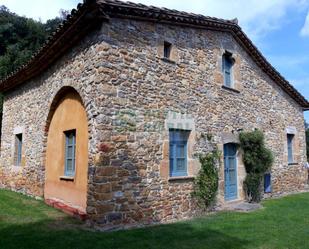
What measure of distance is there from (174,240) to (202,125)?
3929 millimetres

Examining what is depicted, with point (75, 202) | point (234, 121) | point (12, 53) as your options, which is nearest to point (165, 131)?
point (75, 202)

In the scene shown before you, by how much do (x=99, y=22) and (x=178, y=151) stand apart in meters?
3.77

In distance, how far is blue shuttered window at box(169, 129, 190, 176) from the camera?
8008mm

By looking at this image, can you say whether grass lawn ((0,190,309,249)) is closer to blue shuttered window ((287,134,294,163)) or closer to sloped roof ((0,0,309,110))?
sloped roof ((0,0,309,110))

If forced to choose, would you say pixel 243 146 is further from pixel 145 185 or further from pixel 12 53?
pixel 12 53

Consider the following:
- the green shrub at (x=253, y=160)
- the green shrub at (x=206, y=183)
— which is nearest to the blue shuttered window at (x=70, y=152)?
the green shrub at (x=206, y=183)

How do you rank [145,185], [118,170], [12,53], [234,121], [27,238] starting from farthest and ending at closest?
[12,53] → [234,121] → [145,185] → [118,170] → [27,238]

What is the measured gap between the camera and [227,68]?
35.0 ft

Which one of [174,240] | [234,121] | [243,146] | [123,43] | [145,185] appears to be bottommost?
Result: [174,240]

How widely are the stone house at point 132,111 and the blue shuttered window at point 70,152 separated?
3 centimetres

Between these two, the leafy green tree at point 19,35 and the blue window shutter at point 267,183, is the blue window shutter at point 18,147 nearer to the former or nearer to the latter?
the blue window shutter at point 267,183

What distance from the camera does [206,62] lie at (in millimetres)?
9359

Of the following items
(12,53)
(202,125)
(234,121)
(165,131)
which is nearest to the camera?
(165,131)

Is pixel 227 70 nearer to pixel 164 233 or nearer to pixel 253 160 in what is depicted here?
pixel 253 160
